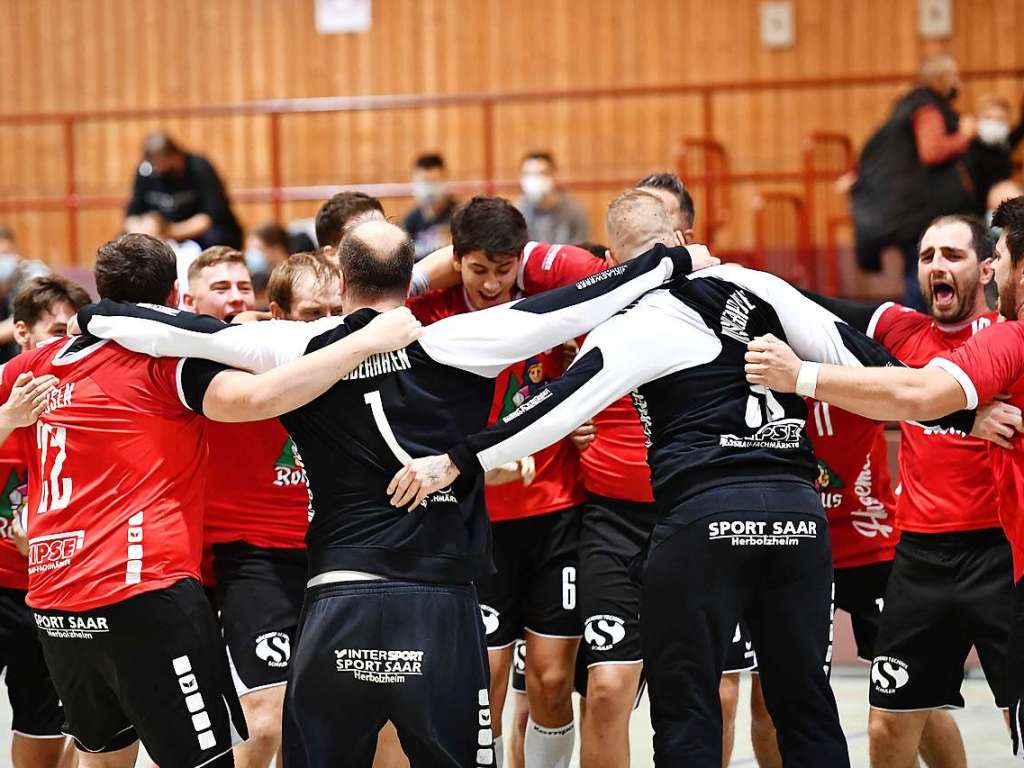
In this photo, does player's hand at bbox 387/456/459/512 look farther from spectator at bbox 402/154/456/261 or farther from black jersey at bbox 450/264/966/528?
spectator at bbox 402/154/456/261

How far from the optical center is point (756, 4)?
14.8m

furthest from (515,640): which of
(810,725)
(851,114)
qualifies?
(851,114)

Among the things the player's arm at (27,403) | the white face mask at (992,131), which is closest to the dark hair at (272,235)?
the white face mask at (992,131)

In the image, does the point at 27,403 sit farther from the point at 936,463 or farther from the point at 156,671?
the point at 936,463

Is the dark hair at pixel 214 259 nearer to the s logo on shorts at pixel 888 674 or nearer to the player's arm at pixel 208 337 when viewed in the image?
the player's arm at pixel 208 337

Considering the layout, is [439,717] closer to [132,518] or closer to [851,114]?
[132,518]

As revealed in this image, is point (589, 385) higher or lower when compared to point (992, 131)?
lower

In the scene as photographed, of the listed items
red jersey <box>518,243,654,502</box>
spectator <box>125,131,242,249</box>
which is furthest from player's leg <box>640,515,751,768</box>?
spectator <box>125,131,242,249</box>

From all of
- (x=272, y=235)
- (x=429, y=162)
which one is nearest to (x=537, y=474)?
(x=429, y=162)

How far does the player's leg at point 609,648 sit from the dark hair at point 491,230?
49.2 inches

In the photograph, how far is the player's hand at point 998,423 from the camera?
4402mm

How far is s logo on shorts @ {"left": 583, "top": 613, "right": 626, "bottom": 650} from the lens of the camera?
5.62 meters

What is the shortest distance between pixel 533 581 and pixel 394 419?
6.00 ft

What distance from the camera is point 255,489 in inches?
216
